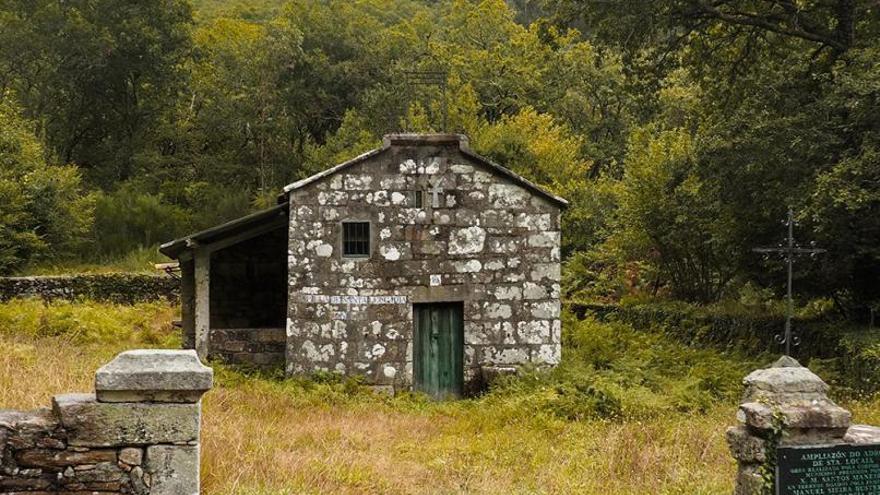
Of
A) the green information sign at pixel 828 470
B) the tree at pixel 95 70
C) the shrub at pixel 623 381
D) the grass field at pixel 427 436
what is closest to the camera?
the green information sign at pixel 828 470

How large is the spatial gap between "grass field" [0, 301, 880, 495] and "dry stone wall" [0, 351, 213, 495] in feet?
2.62

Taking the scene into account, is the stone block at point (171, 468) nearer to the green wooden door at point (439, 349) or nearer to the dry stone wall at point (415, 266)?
the dry stone wall at point (415, 266)

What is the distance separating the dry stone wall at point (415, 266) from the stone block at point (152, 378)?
8.76 meters

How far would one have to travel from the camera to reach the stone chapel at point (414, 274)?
14.3 meters

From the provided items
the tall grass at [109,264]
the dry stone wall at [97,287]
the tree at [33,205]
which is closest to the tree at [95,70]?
the tree at [33,205]

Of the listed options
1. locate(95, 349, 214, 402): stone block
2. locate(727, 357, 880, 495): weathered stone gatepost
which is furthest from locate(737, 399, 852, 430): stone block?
locate(95, 349, 214, 402): stone block

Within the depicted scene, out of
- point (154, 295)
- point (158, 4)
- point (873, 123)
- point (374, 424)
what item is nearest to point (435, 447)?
point (374, 424)

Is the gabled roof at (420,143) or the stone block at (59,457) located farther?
the gabled roof at (420,143)

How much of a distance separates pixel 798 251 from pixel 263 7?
1915 inches

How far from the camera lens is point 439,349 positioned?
1470 centimetres

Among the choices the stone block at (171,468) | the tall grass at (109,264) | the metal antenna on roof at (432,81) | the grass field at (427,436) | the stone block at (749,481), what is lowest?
the grass field at (427,436)

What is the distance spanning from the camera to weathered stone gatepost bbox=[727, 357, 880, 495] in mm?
6227

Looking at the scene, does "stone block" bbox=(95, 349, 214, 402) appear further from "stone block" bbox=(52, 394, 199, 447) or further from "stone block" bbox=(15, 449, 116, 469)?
"stone block" bbox=(15, 449, 116, 469)

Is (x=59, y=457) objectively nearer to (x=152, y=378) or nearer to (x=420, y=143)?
(x=152, y=378)
